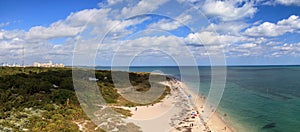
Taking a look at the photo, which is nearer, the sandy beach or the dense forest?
the dense forest

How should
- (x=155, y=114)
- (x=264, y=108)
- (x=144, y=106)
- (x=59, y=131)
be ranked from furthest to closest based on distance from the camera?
1. (x=264, y=108)
2. (x=144, y=106)
3. (x=155, y=114)
4. (x=59, y=131)

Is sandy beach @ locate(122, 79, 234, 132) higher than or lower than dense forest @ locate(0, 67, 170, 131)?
lower

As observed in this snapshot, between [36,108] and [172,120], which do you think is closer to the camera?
[36,108]

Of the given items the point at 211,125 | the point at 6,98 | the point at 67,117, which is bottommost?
the point at 211,125

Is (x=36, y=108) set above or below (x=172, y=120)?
above

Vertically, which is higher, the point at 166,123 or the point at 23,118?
the point at 23,118

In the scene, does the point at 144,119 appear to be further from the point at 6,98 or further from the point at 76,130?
the point at 6,98

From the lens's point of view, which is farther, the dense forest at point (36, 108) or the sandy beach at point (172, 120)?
the sandy beach at point (172, 120)

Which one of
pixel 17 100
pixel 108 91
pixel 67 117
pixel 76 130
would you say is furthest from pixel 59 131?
pixel 108 91

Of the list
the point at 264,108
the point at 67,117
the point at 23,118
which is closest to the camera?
the point at 23,118

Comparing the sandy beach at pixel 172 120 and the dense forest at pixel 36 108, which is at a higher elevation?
the dense forest at pixel 36 108

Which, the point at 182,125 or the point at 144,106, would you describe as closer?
the point at 182,125
